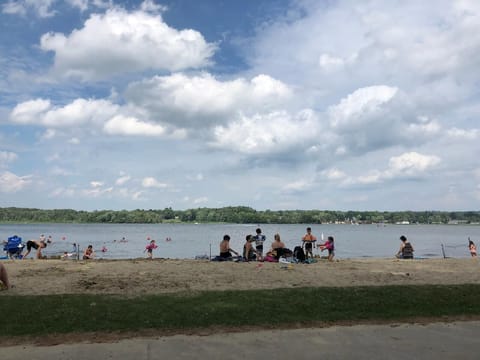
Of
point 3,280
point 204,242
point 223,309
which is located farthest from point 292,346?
point 204,242

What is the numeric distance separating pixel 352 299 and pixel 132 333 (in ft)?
16.0

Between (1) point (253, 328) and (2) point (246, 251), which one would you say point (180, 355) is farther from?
(2) point (246, 251)

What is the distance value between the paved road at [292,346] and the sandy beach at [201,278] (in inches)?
146

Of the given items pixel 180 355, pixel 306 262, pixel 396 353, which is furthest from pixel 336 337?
pixel 306 262

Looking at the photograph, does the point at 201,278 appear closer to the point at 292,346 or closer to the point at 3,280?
the point at 3,280

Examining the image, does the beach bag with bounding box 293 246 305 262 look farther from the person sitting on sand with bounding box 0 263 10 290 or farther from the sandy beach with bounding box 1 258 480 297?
the person sitting on sand with bounding box 0 263 10 290

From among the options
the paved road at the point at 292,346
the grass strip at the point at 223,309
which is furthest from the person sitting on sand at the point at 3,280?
the paved road at the point at 292,346

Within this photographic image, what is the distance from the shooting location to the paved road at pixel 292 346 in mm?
6367

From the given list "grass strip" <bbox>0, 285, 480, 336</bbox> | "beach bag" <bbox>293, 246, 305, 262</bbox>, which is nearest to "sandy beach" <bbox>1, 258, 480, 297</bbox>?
"grass strip" <bbox>0, 285, 480, 336</bbox>

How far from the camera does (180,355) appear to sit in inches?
251

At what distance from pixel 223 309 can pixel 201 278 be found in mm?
4937

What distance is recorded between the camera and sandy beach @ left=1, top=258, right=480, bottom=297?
11.8 m

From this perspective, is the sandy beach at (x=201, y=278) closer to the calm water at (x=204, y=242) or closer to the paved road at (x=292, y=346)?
the paved road at (x=292, y=346)

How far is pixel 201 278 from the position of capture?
13648 millimetres
